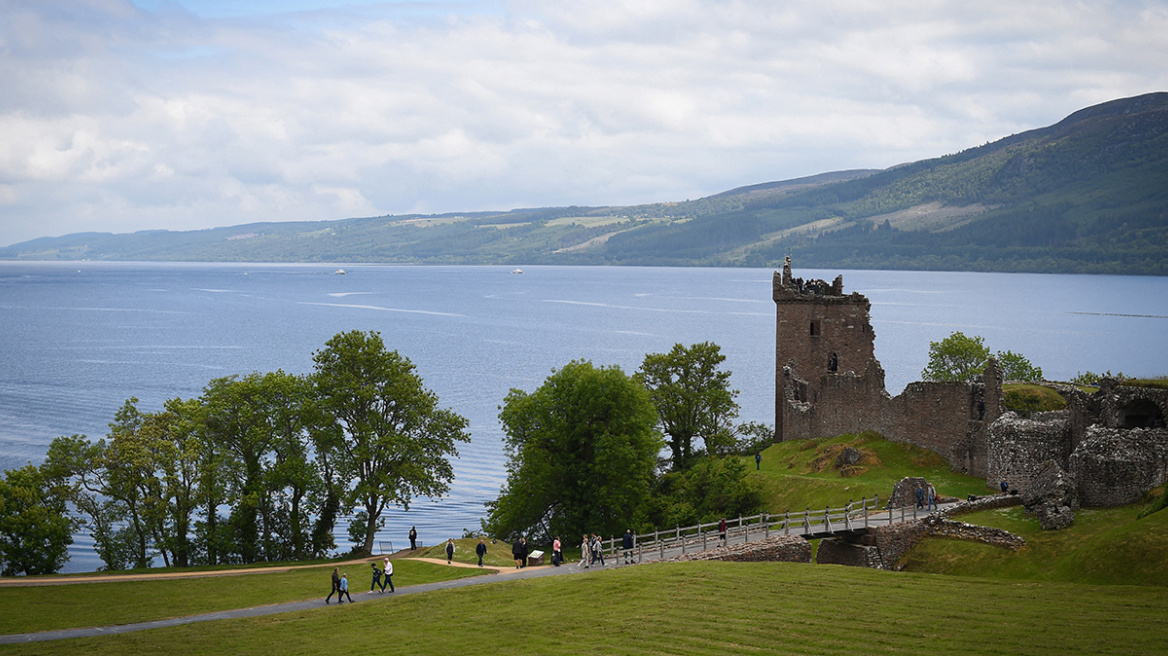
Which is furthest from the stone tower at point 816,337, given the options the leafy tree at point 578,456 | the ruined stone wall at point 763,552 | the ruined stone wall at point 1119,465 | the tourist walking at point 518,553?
the tourist walking at point 518,553

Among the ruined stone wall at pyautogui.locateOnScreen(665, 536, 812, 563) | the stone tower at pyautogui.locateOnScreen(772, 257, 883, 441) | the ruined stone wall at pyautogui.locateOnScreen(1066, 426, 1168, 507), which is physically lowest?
the ruined stone wall at pyautogui.locateOnScreen(665, 536, 812, 563)

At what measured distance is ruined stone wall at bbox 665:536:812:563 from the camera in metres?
32.3

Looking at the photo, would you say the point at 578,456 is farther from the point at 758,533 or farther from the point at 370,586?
the point at 370,586

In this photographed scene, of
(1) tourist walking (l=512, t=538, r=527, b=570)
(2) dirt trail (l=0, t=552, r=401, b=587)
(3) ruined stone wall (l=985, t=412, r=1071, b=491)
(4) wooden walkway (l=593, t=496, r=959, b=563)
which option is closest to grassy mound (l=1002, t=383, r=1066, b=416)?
(3) ruined stone wall (l=985, t=412, r=1071, b=491)

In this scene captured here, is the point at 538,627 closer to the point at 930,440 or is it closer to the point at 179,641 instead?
the point at 179,641

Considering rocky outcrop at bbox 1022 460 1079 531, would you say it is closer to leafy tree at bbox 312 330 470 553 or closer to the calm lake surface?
leafy tree at bbox 312 330 470 553

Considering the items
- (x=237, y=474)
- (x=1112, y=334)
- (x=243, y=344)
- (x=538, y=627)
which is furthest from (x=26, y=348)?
(x=1112, y=334)

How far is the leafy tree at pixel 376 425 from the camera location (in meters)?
47.4

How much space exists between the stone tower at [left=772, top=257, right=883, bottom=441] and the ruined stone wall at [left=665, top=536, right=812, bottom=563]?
25.7 metres

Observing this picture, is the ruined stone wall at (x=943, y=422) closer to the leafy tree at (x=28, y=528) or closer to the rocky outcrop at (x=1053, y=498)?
the rocky outcrop at (x=1053, y=498)

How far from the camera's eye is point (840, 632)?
71.5 feet

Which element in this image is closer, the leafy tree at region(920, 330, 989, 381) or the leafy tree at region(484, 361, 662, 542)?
the leafy tree at region(484, 361, 662, 542)

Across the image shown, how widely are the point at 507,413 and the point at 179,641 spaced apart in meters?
28.0

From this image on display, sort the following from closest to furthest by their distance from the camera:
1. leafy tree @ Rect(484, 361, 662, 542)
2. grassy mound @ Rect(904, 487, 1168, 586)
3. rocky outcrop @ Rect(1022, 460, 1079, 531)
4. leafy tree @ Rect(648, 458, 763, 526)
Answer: grassy mound @ Rect(904, 487, 1168, 586) → rocky outcrop @ Rect(1022, 460, 1079, 531) → leafy tree @ Rect(648, 458, 763, 526) → leafy tree @ Rect(484, 361, 662, 542)
